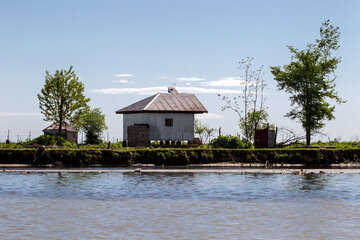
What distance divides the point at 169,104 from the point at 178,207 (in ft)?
119

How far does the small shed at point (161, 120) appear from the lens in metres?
53.3

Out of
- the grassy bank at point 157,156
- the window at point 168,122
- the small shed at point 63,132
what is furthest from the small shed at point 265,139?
the small shed at point 63,132

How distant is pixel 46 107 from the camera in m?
63.7

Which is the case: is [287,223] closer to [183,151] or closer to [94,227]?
[94,227]

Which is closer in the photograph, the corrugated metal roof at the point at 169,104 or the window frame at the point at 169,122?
the corrugated metal roof at the point at 169,104

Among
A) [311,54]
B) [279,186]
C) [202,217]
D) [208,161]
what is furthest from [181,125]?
[202,217]

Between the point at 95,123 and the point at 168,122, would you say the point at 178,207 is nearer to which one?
the point at 168,122

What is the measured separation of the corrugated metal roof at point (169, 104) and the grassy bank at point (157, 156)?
12288 mm

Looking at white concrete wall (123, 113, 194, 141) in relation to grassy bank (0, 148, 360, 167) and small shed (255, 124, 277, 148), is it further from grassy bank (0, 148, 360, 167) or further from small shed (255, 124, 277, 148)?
grassy bank (0, 148, 360, 167)

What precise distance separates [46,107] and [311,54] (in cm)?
3369

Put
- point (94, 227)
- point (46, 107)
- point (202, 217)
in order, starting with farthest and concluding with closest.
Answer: point (46, 107) → point (202, 217) → point (94, 227)

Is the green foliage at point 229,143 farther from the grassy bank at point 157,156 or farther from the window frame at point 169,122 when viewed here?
the window frame at point 169,122

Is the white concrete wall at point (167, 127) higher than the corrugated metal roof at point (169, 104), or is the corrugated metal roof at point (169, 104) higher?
the corrugated metal roof at point (169, 104)

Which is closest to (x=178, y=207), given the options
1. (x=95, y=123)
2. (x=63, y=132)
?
(x=63, y=132)
